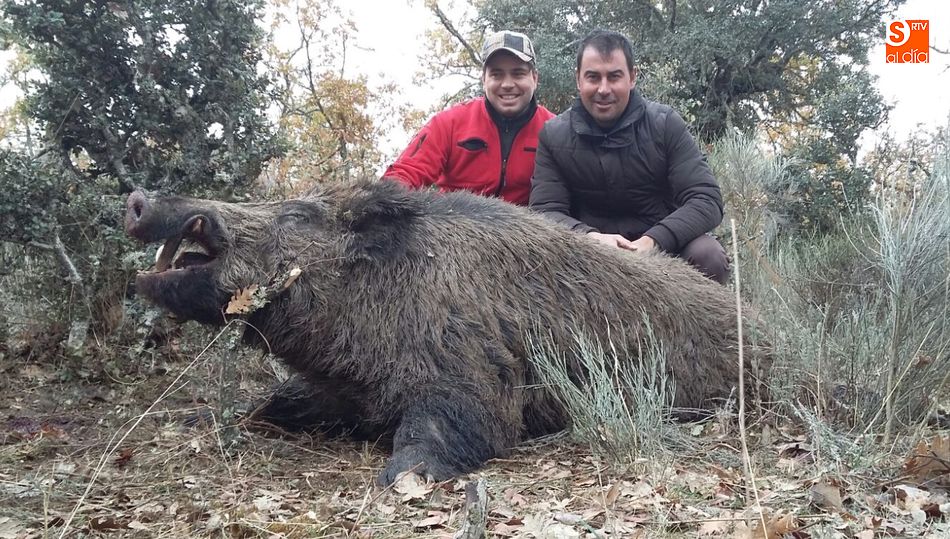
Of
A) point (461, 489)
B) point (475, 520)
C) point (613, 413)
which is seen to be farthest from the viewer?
point (613, 413)

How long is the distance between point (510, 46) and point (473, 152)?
0.81 m

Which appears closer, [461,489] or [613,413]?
[461,489]

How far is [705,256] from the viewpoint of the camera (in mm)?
5125

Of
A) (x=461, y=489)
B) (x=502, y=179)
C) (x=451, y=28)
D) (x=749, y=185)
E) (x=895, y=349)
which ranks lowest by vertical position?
(x=461, y=489)

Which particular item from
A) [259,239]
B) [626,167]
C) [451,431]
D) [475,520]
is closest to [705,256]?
[626,167]

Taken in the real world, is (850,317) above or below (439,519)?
above

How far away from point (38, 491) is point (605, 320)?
261 centimetres

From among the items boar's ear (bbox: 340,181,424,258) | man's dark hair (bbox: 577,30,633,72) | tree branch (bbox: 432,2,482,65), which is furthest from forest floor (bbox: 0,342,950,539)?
tree branch (bbox: 432,2,482,65)

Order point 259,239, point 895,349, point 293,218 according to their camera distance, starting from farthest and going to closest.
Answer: point 293,218 < point 259,239 < point 895,349

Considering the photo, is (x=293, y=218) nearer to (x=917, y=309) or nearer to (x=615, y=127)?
(x=615, y=127)

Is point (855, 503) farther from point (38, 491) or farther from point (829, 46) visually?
point (829, 46)

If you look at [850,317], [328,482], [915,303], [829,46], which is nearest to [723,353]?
[850,317]

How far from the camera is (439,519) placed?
251 centimetres

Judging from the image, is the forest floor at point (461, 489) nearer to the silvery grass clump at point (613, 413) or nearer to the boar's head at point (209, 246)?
the silvery grass clump at point (613, 413)
